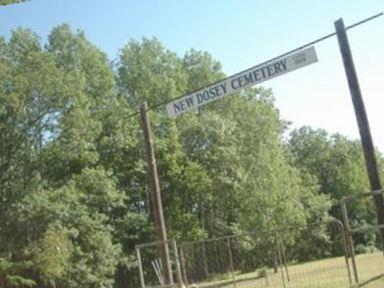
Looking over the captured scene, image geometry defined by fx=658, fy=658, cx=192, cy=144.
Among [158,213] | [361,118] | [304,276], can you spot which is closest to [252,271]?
[304,276]

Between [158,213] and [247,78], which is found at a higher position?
[247,78]

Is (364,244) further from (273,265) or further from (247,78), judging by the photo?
(247,78)

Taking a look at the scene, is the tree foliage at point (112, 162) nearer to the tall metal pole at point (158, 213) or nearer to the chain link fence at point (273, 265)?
the chain link fence at point (273, 265)

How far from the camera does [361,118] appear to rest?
35.9 ft

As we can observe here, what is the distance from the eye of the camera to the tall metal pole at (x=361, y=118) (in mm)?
10867

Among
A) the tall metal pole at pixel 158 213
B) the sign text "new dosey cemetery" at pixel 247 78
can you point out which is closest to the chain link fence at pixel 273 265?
the tall metal pole at pixel 158 213

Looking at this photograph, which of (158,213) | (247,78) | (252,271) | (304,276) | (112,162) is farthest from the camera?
(112,162)

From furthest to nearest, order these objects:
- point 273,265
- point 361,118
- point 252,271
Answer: point 252,271 < point 273,265 < point 361,118

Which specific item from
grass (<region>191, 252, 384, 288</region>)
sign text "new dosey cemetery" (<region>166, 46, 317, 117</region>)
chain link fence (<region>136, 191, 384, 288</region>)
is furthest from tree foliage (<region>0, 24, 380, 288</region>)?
sign text "new dosey cemetery" (<region>166, 46, 317, 117</region>)

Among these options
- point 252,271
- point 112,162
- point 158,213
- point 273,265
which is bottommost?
point 252,271

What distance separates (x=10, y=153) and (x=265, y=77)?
2664cm

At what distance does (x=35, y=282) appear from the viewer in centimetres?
3409

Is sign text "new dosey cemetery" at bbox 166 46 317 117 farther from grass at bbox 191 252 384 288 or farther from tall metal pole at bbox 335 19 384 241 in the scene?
grass at bbox 191 252 384 288

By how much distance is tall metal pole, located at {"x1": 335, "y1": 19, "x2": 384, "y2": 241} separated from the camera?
10.9 m
